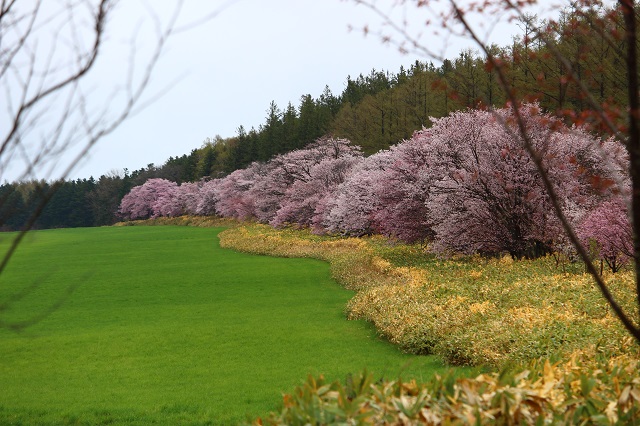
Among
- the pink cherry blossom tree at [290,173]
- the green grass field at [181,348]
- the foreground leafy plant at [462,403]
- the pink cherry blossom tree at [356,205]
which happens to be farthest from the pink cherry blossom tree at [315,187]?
the foreground leafy plant at [462,403]

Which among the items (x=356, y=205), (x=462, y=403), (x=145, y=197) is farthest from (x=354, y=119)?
(x=462, y=403)

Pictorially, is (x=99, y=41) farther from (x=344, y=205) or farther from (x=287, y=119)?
(x=287, y=119)

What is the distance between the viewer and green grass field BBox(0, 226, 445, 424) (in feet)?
35.9

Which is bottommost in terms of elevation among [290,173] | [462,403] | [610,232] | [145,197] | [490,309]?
[490,309]

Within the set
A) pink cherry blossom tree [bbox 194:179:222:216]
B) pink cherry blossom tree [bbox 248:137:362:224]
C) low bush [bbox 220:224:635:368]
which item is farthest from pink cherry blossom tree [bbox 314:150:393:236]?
pink cherry blossom tree [bbox 194:179:222:216]

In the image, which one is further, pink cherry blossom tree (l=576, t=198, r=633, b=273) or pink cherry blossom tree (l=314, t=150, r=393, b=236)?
pink cherry blossom tree (l=314, t=150, r=393, b=236)

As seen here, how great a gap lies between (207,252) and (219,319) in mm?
24987

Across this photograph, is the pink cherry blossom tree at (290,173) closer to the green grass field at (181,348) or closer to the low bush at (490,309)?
the green grass field at (181,348)

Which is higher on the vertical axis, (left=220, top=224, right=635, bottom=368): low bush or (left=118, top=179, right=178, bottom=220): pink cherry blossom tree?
(left=118, top=179, right=178, bottom=220): pink cherry blossom tree

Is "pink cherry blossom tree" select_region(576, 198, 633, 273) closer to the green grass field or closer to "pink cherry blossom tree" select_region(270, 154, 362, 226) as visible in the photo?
the green grass field

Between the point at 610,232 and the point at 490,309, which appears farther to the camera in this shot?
the point at 610,232

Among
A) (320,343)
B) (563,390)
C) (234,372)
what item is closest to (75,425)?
(234,372)

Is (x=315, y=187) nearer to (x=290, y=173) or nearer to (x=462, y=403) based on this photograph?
(x=290, y=173)

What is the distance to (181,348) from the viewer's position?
15.9 m
